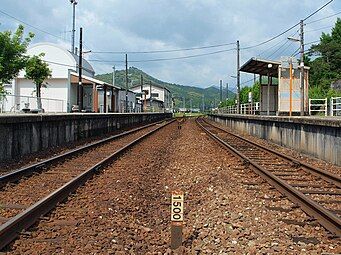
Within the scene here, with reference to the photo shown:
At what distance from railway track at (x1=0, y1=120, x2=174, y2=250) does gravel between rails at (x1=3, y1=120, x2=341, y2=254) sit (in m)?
0.18

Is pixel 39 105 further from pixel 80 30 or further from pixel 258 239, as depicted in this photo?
pixel 258 239

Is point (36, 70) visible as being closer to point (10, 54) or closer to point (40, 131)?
point (10, 54)

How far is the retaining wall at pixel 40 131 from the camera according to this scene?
12.9 meters

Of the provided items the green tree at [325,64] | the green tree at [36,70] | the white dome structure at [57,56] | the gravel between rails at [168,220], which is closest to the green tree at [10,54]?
the green tree at [36,70]

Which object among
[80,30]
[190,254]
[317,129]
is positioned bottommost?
[190,254]

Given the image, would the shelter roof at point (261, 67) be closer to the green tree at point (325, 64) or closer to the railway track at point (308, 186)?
the railway track at point (308, 186)

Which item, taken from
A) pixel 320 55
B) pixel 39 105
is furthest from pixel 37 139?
pixel 320 55

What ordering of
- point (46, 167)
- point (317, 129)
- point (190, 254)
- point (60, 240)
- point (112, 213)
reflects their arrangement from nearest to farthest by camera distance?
point (190, 254) → point (60, 240) → point (112, 213) → point (46, 167) → point (317, 129)

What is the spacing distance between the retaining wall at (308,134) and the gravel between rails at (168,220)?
155 inches

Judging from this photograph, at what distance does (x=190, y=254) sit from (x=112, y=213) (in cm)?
214

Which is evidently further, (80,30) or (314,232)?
(80,30)

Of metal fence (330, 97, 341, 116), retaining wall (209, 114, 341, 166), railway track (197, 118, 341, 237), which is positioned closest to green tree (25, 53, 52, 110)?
retaining wall (209, 114, 341, 166)

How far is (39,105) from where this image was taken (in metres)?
29.9

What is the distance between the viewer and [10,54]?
3600cm
